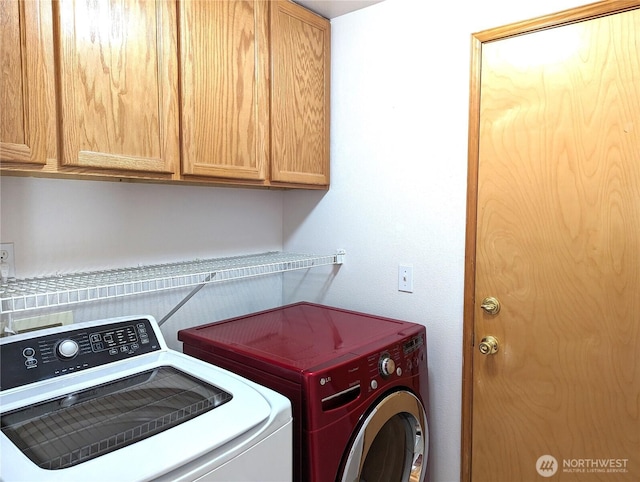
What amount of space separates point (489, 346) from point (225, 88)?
1.38 m

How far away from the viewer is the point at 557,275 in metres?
1.45

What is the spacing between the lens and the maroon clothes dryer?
1.21 m

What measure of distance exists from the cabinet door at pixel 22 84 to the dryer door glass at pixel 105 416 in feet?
2.06

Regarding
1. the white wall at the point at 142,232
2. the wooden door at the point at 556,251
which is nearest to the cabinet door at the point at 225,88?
the white wall at the point at 142,232

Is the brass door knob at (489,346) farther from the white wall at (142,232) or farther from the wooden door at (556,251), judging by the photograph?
the white wall at (142,232)

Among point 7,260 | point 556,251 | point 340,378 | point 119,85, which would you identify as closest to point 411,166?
point 556,251

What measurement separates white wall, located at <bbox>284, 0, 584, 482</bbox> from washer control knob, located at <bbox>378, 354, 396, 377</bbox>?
1.26 ft

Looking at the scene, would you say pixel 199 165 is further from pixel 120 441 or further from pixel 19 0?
pixel 120 441

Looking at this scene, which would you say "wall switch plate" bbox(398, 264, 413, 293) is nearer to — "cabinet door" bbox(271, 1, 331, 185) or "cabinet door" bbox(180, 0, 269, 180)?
"cabinet door" bbox(271, 1, 331, 185)

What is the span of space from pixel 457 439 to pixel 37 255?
1718 millimetres

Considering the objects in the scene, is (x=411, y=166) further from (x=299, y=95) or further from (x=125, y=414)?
(x=125, y=414)

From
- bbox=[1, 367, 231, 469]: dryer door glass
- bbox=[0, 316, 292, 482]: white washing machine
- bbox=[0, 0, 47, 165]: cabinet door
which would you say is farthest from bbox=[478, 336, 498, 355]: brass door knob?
bbox=[0, 0, 47, 165]: cabinet door

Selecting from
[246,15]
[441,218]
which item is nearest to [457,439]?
[441,218]

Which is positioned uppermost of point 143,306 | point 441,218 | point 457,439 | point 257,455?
point 441,218
